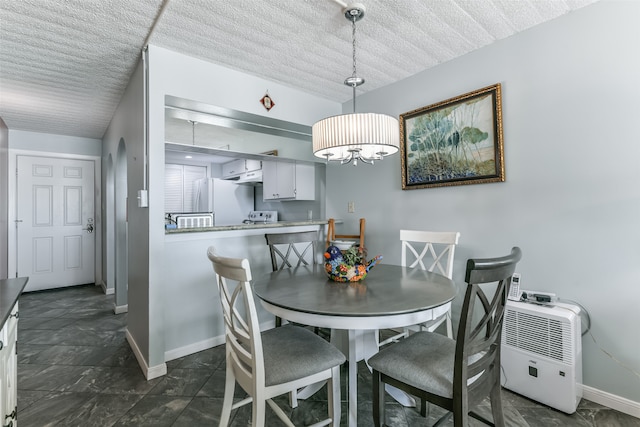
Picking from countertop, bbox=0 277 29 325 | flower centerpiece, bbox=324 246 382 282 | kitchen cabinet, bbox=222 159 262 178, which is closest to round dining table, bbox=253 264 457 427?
flower centerpiece, bbox=324 246 382 282

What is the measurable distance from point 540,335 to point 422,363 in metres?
1.01

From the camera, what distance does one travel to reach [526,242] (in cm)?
213

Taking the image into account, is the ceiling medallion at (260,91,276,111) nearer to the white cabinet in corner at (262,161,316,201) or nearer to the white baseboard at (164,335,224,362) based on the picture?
the white cabinet in corner at (262,161,316,201)

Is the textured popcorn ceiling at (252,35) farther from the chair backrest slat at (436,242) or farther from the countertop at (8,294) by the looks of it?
the countertop at (8,294)

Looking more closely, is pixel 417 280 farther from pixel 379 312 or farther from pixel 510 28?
pixel 510 28

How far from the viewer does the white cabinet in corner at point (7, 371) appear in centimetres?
108

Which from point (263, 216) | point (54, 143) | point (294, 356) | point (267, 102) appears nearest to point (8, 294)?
point (294, 356)

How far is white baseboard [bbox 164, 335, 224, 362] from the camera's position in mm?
2416

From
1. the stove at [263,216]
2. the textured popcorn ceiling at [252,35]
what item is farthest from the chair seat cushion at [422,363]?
the stove at [263,216]

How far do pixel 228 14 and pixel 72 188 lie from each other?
4.49 metres

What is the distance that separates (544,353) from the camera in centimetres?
181

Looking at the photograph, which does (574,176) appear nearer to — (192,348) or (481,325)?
(481,325)

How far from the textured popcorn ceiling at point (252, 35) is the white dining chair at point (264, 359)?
1551 mm

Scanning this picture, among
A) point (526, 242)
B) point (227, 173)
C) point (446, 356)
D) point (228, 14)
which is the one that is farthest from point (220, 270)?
point (227, 173)
